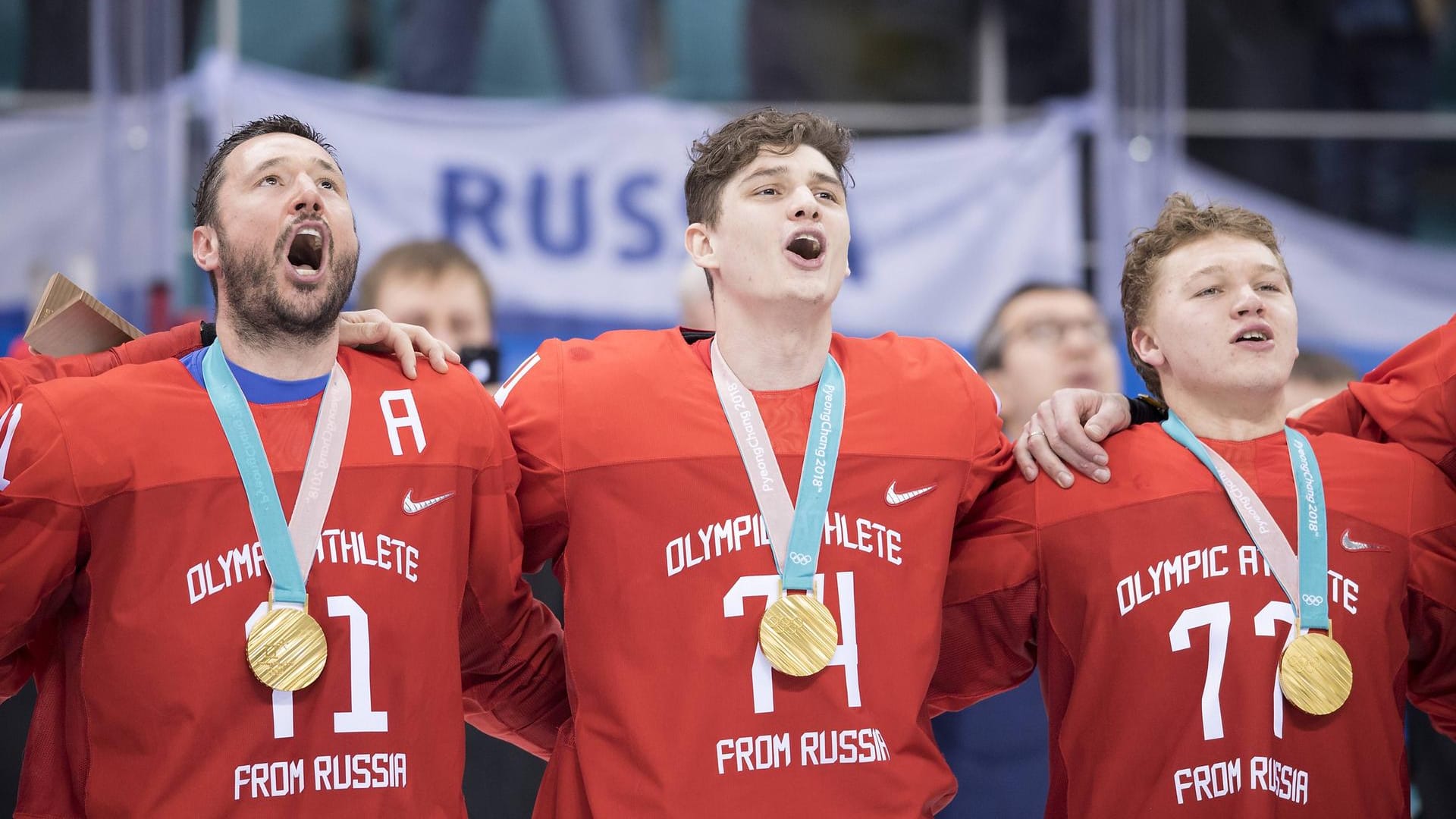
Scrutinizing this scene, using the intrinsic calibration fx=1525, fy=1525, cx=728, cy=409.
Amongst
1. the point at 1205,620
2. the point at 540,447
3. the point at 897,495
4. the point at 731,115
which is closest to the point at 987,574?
the point at 897,495

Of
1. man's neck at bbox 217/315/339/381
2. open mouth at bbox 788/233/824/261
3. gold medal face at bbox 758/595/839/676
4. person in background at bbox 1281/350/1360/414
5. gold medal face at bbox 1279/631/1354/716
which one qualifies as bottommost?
gold medal face at bbox 1279/631/1354/716

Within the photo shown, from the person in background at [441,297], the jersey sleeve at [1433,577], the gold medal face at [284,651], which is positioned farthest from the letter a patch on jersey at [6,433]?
the jersey sleeve at [1433,577]

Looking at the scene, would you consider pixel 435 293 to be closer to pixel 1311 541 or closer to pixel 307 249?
pixel 307 249

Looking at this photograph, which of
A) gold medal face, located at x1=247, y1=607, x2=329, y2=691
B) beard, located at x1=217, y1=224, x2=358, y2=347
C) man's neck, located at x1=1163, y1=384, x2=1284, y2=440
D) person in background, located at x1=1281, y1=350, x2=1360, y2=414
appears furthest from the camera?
person in background, located at x1=1281, y1=350, x2=1360, y2=414

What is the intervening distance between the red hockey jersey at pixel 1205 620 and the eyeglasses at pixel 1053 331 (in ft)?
5.34

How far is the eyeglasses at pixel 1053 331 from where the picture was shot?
4.74 metres

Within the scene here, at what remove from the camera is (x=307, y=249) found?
279cm

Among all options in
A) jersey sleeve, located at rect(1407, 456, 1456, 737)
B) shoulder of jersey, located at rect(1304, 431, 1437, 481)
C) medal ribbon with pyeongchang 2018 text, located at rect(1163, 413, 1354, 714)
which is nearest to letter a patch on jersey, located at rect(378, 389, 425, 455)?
medal ribbon with pyeongchang 2018 text, located at rect(1163, 413, 1354, 714)

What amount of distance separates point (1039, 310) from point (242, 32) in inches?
168

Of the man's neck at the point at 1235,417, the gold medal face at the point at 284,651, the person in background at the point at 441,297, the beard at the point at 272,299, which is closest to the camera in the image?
the gold medal face at the point at 284,651

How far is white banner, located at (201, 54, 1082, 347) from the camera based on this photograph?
20.4 feet

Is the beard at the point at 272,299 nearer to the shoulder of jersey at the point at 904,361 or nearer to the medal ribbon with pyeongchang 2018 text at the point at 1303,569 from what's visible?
the shoulder of jersey at the point at 904,361

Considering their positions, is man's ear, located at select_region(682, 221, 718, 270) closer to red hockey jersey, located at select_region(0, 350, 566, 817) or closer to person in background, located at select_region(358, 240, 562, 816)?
red hockey jersey, located at select_region(0, 350, 566, 817)

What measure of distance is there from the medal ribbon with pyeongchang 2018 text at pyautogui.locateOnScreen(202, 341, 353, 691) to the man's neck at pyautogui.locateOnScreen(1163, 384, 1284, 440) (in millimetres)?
1690
